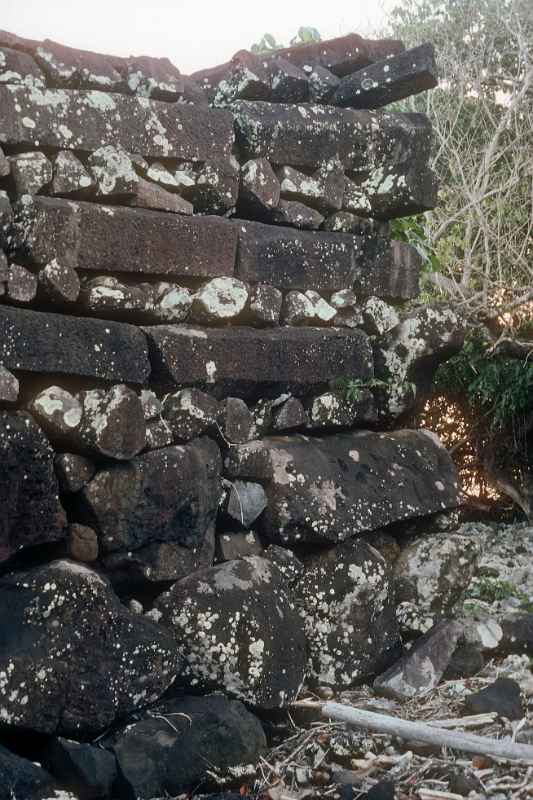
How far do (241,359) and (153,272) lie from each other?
0.58 meters

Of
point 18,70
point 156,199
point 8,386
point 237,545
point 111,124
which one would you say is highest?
point 18,70

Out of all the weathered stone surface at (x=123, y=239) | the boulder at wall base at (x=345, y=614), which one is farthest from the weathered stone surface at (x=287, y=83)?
the boulder at wall base at (x=345, y=614)

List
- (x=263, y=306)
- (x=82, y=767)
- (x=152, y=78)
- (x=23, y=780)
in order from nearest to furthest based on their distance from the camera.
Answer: (x=23, y=780) < (x=82, y=767) < (x=152, y=78) < (x=263, y=306)

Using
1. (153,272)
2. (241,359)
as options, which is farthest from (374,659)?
(153,272)

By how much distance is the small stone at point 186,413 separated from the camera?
13.8 feet

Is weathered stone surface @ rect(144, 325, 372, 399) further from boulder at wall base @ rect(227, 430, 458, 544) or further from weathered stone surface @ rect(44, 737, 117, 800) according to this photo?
weathered stone surface @ rect(44, 737, 117, 800)

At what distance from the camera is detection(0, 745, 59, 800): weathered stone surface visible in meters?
3.18

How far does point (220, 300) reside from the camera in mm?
4414

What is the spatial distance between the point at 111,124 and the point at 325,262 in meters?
1.32

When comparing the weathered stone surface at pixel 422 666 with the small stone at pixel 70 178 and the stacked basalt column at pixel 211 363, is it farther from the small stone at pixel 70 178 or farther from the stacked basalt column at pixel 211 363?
the small stone at pixel 70 178

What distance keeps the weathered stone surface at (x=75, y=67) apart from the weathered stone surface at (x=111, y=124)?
85 millimetres

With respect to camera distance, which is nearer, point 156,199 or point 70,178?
point 70,178

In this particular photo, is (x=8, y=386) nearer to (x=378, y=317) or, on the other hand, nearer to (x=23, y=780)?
(x=23, y=780)

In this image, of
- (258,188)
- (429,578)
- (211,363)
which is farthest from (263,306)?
(429,578)
